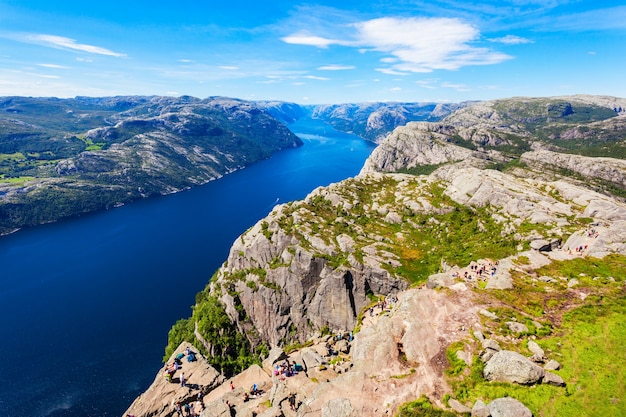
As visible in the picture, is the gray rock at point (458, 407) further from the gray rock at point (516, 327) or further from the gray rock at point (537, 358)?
the gray rock at point (516, 327)

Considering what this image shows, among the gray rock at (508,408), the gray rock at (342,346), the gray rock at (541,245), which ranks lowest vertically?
the gray rock at (342,346)

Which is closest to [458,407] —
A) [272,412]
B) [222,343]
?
[272,412]

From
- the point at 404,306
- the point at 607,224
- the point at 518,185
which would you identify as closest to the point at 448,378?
the point at 404,306

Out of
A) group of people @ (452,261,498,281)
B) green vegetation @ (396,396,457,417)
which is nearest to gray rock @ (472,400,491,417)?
green vegetation @ (396,396,457,417)

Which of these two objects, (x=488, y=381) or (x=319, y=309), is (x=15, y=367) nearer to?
(x=319, y=309)

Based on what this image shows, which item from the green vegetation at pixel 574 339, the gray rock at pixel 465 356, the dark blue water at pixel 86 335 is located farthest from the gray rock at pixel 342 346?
the dark blue water at pixel 86 335
